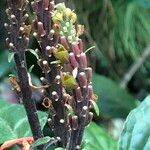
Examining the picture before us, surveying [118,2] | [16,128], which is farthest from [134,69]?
[16,128]

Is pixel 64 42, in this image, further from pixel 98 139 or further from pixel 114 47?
pixel 114 47

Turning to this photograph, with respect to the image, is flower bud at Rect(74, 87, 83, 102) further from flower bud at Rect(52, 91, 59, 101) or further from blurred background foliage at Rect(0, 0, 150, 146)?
blurred background foliage at Rect(0, 0, 150, 146)

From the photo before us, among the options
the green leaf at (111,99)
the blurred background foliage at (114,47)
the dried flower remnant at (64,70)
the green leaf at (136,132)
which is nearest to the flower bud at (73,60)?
the dried flower remnant at (64,70)

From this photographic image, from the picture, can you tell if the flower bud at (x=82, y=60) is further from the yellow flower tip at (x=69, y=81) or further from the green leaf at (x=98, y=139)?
the green leaf at (x=98, y=139)

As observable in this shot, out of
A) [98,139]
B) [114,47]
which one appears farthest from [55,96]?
[114,47]

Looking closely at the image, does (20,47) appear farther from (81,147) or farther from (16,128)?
(16,128)

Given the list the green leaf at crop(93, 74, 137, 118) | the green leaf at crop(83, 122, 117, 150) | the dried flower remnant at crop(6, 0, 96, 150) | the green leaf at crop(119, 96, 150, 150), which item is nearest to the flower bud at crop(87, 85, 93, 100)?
the dried flower remnant at crop(6, 0, 96, 150)
